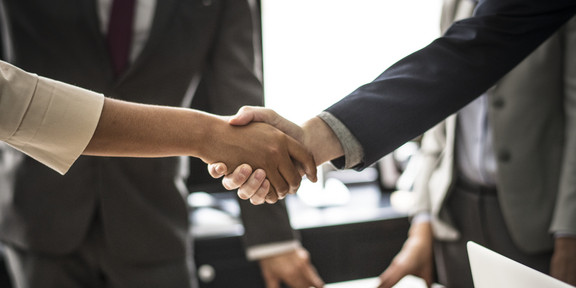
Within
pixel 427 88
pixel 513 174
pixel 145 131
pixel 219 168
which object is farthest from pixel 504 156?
pixel 145 131

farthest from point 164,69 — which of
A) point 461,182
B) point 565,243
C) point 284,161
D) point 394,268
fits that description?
point 565,243

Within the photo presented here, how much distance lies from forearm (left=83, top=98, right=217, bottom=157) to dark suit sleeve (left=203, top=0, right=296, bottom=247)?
311 mm

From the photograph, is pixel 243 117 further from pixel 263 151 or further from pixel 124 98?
pixel 124 98

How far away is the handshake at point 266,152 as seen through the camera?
105 centimetres

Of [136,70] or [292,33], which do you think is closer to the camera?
[136,70]

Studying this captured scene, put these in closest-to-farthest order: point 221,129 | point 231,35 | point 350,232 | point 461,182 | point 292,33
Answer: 1. point 221,129
2. point 231,35
3. point 461,182
4. point 350,232
5. point 292,33

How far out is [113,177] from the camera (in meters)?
1.19

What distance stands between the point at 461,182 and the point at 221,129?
2.60ft

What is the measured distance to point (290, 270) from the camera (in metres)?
1.25

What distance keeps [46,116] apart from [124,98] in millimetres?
366

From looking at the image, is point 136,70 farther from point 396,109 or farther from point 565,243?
point 565,243

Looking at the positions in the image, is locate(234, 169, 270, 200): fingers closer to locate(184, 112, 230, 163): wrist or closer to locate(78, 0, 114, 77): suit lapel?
locate(184, 112, 230, 163): wrist

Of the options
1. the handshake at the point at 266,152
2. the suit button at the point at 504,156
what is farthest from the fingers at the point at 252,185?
the suit button at the point at 504,156

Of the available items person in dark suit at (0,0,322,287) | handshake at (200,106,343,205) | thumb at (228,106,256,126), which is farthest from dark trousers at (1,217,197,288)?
thumb at (228,106,256,126)
